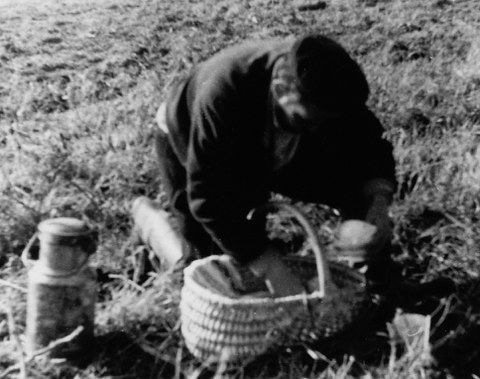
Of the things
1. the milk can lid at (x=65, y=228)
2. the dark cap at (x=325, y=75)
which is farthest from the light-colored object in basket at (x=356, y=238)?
the milk can lid at (x=65, y=228)

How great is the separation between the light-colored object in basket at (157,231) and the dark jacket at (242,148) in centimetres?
33

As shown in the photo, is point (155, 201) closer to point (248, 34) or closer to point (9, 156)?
point (9, 156)

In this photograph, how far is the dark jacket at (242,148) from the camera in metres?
2.37

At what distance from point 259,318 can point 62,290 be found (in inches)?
19.7

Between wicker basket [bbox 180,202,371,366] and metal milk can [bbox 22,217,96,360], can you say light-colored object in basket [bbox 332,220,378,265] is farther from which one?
metal milk can [bbox 22,217,96,360]

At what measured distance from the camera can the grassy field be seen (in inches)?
96.3

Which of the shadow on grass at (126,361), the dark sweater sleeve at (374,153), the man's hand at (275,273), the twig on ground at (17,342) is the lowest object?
the shadow on grass at (126,361)

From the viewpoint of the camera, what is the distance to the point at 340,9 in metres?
5.07

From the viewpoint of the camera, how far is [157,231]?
114 inches

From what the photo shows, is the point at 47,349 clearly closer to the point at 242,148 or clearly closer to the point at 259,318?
the point at 259,318

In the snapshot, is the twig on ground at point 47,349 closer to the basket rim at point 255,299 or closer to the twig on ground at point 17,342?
the twig on ground at point 17,342

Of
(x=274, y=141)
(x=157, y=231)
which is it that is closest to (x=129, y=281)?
(x=157, y=231)

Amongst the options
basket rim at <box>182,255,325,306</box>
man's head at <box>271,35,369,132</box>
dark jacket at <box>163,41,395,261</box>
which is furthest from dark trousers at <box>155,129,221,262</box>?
man's head at <box>271,35,369,132</box>

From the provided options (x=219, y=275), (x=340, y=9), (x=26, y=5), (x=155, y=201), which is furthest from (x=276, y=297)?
(x=26, y=5)
